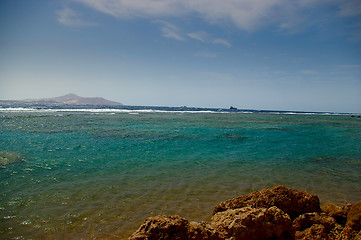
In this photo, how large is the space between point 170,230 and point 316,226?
3.09 metres

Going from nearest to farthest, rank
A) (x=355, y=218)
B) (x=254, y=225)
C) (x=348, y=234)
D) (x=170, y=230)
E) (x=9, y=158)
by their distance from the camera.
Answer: (x=170, y=230) → (x=254, y=225) → (x=348, y=234) → (x=355, y=218) → (x=9, y=158)

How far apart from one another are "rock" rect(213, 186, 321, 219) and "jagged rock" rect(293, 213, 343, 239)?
34cm

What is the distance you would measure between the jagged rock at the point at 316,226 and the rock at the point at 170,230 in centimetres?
212

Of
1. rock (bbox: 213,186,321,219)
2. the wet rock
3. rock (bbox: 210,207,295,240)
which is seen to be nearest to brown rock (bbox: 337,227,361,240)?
rock (bbox: 213,186,321,219)

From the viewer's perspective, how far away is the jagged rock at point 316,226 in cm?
431

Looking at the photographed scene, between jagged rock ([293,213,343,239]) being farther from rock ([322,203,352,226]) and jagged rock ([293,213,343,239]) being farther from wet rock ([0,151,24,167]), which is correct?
wet rock ([0,151,24,167])

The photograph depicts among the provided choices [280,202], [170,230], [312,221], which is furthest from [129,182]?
[312,221]

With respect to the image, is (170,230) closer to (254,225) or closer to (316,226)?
(254,225)

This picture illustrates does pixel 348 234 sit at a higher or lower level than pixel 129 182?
higher

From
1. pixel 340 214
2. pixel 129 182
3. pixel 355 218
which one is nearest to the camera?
pixel 355 218

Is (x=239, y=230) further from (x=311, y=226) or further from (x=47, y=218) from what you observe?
(x=47, y=218)

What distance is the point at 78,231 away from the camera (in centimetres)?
491

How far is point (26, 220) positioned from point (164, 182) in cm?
421

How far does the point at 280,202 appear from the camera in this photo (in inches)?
200
